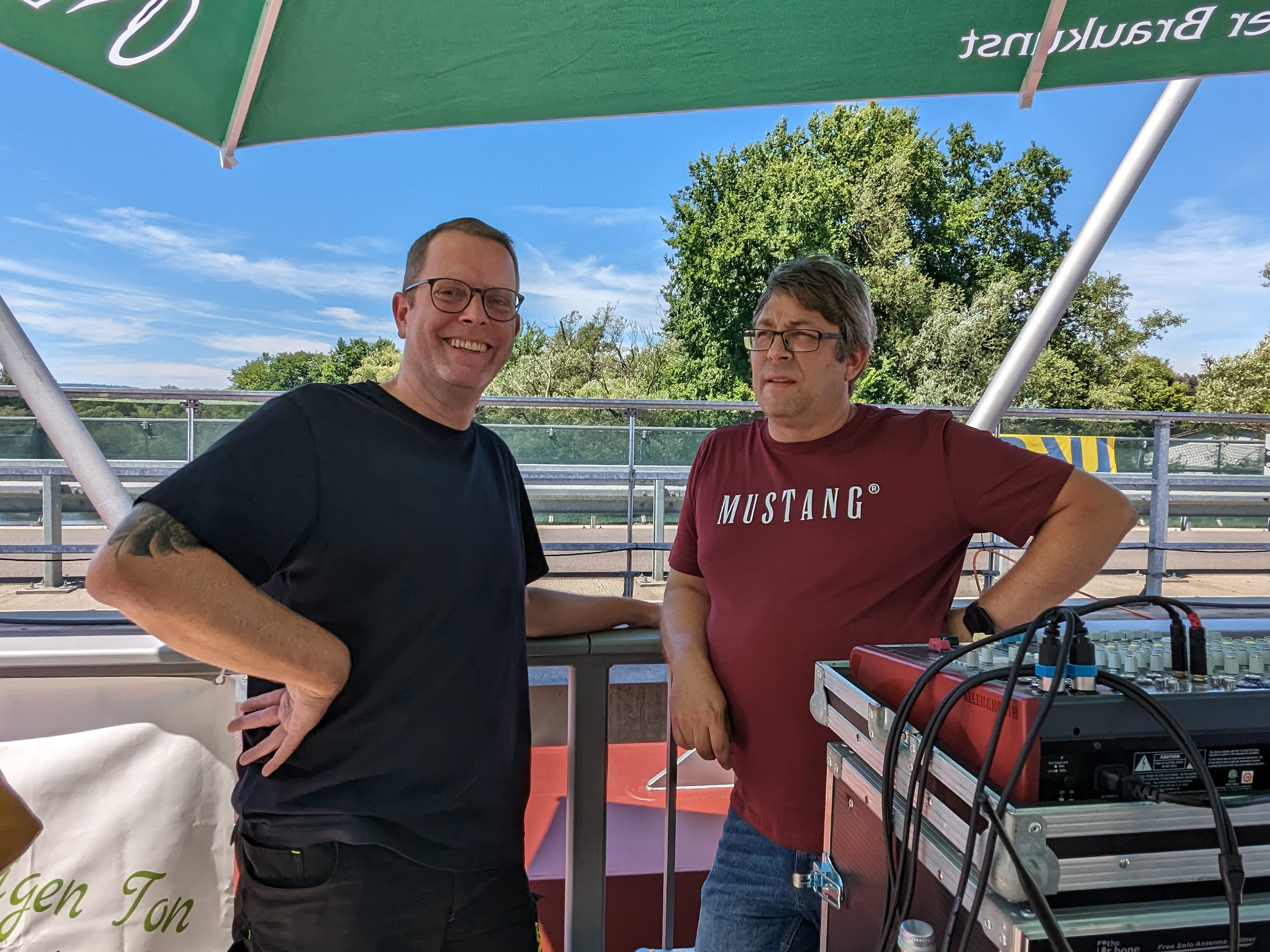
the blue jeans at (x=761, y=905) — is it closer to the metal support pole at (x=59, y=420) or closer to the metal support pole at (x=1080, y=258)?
the metal support pole at (x=1080, y=258)

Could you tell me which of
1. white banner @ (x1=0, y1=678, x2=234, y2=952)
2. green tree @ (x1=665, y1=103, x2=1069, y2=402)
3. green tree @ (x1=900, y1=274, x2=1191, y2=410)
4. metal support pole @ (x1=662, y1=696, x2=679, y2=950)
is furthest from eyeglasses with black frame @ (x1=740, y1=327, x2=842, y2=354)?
green tree @ (x1=665, y1=103, x2=1069, y2=402)

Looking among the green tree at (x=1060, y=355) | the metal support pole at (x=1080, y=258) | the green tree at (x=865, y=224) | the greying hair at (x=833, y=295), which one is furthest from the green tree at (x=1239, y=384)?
the greying hair at (x=833, y=295)

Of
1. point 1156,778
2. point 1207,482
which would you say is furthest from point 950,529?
point 1207,482

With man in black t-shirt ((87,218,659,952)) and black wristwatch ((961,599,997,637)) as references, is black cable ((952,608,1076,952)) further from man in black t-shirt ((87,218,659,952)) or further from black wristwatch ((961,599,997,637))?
man in black t-shirt ((87,218,659,952))

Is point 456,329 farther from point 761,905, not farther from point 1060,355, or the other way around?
point 1060,355

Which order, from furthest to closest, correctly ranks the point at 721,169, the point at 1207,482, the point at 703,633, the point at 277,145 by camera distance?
1. the point at 721,169
2. the point at 1207,482
3. the point at 277,145
4. the point at 703,633

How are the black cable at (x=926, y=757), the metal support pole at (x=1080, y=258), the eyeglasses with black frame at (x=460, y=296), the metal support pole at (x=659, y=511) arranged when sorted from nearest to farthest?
the black cable at (x=926, y=757), the eyeglasses with black frame at (x=460, y=296), the metal support pole at (x=1080, y=258), the metal support pole at (x=659, y=511)

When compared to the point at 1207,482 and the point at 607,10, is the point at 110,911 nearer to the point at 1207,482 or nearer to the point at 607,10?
the point at 607,10

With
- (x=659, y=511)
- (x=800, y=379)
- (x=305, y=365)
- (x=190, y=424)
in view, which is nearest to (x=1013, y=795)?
(x=800, y=379)

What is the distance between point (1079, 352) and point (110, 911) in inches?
1236

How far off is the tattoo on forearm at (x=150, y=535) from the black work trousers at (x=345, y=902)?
1.84ft

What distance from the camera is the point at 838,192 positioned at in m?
28.0

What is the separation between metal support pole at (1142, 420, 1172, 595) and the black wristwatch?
15.5 feet

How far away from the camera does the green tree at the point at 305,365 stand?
32.0 metres
